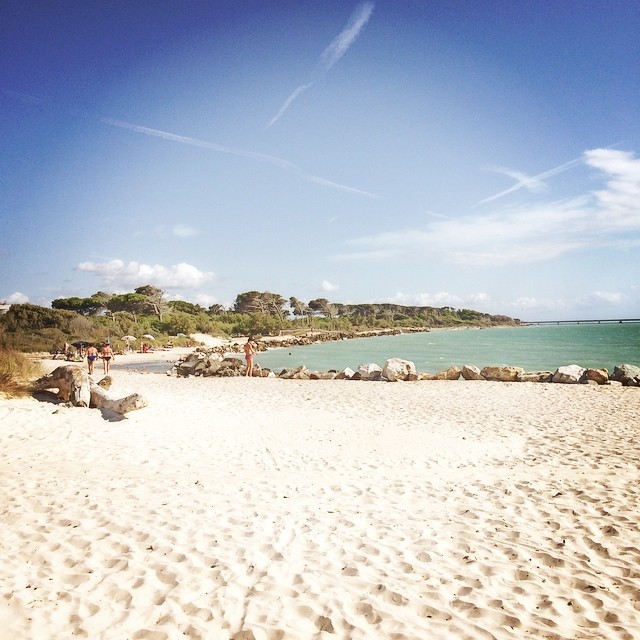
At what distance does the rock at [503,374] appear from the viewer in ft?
59.0

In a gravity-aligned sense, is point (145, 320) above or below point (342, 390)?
above

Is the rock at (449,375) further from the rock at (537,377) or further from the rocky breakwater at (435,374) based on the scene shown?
the rock at (537,377)

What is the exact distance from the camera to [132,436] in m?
8.58

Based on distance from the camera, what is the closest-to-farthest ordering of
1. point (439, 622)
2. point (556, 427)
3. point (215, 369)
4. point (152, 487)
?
point (439, 622)
point (152, 487)
point (556, 427)
point (215, 369)

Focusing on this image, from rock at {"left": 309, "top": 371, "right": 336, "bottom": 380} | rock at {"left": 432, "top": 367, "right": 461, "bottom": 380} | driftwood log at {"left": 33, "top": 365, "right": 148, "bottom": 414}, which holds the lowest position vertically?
rock at {"left": 309, "top": 371, "right": 336, "bottom": 380}

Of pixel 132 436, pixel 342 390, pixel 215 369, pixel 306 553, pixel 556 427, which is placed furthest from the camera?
pixel 215 369

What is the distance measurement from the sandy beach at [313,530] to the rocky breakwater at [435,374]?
8005 mm

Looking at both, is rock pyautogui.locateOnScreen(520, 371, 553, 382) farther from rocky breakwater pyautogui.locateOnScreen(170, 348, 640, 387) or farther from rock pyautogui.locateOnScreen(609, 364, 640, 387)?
rock pyautogui.locateOnScreen(609, 364, 640, 387)

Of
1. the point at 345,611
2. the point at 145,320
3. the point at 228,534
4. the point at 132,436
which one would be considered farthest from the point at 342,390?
the point at 145,320

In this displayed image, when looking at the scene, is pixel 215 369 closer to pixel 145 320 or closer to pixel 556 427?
pixel 556 427

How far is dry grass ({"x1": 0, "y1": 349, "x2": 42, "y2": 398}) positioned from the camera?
10500 millimetres

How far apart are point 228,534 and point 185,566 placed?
736 mm

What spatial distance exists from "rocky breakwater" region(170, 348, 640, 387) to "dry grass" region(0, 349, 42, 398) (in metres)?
8.02

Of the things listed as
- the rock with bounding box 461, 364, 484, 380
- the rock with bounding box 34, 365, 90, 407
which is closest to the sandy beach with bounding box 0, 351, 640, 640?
the rock with bounding box 34, 365, 90, 407
